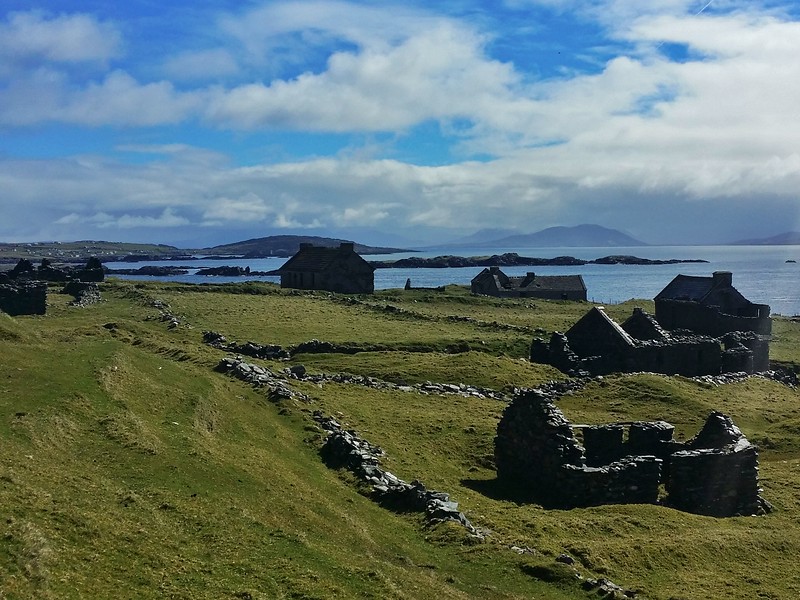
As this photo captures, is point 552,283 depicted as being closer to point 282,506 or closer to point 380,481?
point 380,481

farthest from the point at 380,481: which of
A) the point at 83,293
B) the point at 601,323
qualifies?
the point at 83,293

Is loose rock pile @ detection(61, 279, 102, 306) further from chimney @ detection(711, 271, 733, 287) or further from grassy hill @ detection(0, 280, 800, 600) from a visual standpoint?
chimney @ detection(711, 271, 733, 287)

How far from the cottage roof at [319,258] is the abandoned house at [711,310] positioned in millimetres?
42517

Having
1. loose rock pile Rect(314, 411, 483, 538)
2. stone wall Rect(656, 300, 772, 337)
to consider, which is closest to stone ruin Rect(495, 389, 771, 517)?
loose rock pile Rect(314, 411, 483, 538)

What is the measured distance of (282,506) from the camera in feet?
56.1

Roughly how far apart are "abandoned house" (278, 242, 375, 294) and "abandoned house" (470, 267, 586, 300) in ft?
73.1

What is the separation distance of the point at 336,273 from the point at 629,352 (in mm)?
61351

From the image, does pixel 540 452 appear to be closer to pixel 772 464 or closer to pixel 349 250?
pixel 772 464

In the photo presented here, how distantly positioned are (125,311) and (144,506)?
45116mm

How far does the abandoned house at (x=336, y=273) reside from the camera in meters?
101

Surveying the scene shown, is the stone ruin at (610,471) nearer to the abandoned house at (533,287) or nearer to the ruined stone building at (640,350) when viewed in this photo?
the ruined stone building at (640,350)

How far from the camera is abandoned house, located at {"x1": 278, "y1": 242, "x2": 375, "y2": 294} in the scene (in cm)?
10112

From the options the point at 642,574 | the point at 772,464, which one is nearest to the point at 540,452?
the point at 642,574

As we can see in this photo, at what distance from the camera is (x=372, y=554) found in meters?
15.8
